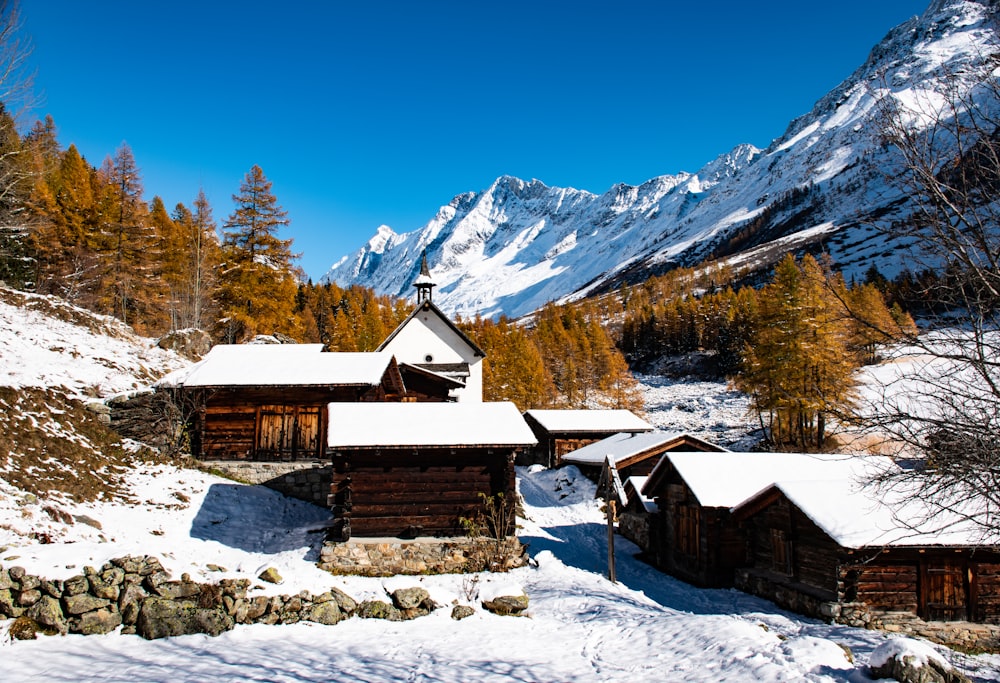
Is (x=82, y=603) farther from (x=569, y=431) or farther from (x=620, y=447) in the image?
(x=569, y=431)

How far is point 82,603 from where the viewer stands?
11.1 metres

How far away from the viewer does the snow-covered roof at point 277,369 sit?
870 inches

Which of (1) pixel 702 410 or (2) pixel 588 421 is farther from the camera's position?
(1) pixel 702 410

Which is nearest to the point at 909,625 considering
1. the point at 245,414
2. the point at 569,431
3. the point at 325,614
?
the point at 325,614

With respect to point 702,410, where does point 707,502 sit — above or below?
below

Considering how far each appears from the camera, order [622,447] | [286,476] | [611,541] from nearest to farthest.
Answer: [611,541] < [286,476] < [622,447]

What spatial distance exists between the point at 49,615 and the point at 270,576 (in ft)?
13.0

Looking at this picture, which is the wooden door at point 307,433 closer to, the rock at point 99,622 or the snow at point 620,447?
the rock at point 99,622

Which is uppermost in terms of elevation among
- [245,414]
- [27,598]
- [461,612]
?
[245,414]

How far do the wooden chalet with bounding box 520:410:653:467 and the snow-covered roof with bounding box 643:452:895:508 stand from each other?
16.6 metres

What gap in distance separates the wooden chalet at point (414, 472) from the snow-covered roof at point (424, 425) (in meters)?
0.03

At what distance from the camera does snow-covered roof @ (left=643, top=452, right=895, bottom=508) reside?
1866cm

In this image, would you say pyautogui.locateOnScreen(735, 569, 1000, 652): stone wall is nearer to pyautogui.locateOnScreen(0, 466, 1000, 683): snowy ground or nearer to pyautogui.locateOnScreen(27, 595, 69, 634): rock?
pyautogui.locateOnScreen(0, 466, 1000, 683): snowy ground

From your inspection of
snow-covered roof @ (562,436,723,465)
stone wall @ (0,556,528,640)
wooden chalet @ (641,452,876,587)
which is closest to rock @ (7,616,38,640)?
stone wall @ (0,556,528,640)
